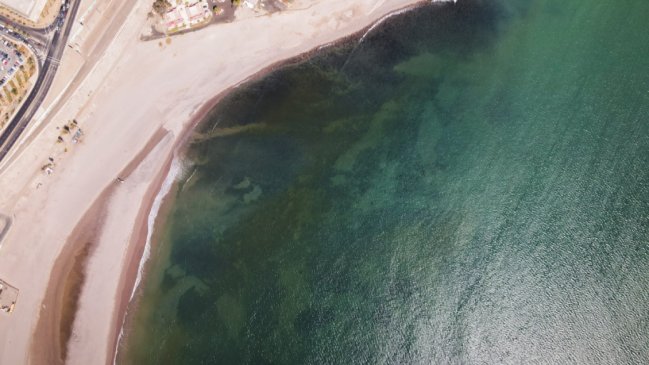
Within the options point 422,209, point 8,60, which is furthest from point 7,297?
point 422,209

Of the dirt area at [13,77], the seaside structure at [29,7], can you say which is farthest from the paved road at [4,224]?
the seaside structure at [29,7]

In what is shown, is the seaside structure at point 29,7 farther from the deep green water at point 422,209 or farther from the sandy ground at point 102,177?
the deep green water at point 422,209

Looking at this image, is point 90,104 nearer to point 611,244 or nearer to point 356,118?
point 356,118

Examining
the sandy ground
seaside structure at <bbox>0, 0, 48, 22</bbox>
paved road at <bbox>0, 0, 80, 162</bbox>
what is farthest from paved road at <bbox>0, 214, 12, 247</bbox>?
seaside structure at <bbox>0, 0, 48, 22</bbox>

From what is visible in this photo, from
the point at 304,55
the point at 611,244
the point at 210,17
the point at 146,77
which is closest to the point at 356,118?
the point at 304,55

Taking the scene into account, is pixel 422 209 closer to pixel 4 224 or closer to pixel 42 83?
pixel 42 83
